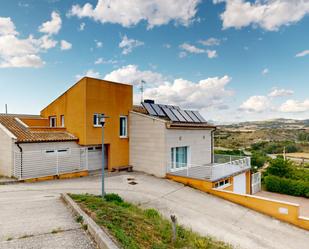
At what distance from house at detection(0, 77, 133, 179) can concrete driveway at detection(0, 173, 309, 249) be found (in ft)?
5.24

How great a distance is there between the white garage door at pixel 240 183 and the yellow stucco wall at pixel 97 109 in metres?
8.57

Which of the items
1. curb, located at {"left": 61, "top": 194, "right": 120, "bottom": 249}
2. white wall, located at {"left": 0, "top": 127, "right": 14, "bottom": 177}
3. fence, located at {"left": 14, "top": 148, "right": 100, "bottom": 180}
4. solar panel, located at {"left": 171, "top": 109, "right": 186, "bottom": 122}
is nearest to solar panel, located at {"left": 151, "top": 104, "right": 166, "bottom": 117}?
solar panel, located at {"left": 171, "top": 109, "right": 186, "bottom": 122}

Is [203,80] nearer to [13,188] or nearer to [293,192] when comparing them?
[293,192]

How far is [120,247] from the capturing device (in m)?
4.79

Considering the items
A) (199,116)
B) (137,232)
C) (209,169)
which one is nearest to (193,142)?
(209,169)

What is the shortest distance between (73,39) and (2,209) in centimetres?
1503

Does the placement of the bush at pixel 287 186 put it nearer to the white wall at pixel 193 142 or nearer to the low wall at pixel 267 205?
the white wall at pixel 193 142

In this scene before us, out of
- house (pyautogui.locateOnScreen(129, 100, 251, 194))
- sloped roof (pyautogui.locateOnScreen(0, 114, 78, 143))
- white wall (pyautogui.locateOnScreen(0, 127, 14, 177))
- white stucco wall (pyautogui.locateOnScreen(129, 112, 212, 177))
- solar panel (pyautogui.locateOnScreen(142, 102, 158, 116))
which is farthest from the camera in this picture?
solar panel (pyautogui.locateOnScreen(142, 102, 158, 116))

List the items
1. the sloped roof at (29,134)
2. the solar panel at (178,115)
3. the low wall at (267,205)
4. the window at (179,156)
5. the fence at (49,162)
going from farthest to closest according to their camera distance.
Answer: the solar panel at (178,115), the window at (179,156), the sloped roof at (29,134), the fence at (49,162), the low wall at (267,205)

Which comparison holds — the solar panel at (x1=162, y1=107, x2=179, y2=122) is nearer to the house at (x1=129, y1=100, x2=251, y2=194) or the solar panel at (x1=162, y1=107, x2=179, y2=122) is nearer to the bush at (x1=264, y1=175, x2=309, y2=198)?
the house at (x1=129, y1=100, x2=251, y2=194)

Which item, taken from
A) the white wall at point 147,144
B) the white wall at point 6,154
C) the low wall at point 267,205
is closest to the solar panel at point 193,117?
the white wall at point 147,144

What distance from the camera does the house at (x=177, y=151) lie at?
52.2 feet

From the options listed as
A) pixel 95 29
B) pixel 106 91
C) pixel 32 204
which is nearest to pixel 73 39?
pixel 95 29

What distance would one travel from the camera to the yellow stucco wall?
1650 centimetres
